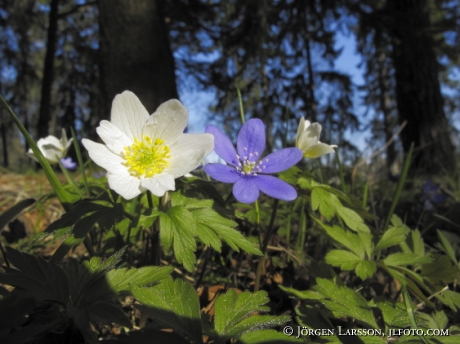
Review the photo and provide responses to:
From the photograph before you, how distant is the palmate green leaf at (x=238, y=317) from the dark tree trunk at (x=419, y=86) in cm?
520

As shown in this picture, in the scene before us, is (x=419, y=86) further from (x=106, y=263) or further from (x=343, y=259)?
(x=106, y=263)

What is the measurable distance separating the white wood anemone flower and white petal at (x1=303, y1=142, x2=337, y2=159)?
38 cm

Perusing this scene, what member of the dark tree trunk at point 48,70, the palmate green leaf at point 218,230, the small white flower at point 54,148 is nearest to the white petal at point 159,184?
the palmate green leaf at point 218,230

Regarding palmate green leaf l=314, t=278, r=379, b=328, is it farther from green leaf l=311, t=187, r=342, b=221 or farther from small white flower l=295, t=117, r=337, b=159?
small white flower l=295, t=117, r=337, b=159

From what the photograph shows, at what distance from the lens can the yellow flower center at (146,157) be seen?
1120 millimetres

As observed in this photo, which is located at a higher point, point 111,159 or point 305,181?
point 111,159

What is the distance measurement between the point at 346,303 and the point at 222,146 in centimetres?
60

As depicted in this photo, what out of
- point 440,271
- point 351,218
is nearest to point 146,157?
point 351,218

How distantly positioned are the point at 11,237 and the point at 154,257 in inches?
52.2

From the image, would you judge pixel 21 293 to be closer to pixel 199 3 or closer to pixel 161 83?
pixel 161 83

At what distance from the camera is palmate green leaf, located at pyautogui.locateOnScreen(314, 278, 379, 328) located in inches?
40.5

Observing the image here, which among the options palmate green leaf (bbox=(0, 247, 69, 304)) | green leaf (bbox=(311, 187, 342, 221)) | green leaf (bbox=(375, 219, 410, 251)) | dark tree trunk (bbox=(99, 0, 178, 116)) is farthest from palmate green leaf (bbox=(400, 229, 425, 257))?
dark tree trunk (bbox=(99, 0, 178, 116))

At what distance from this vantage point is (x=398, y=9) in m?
6.96

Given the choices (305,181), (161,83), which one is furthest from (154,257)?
(161,83)
